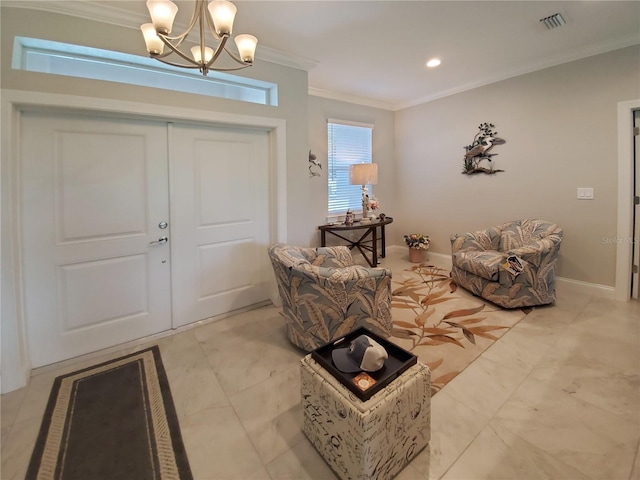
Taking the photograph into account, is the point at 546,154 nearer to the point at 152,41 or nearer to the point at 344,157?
the point at 344,157

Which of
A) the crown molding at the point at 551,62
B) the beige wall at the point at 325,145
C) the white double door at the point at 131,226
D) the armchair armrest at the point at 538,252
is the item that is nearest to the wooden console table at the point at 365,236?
the beige wall at the point at 325,145

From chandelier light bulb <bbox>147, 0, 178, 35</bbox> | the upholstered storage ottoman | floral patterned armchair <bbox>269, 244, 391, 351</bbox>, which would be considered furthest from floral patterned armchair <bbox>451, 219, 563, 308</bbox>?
chandelier light bulb <bbox>147, 0, 178, 35</bbox>

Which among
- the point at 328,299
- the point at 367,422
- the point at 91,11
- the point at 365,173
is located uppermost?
the point at 91,11

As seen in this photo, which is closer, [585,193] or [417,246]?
[585,193]

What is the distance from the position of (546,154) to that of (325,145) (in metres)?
2.86

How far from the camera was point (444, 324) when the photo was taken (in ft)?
9.03

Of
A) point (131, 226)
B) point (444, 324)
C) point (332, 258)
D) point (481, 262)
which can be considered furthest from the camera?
point (481, 262)

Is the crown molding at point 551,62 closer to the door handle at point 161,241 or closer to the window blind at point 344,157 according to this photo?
the window blind at point 344,157

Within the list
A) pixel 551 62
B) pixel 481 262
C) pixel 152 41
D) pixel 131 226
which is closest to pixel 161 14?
pixel 152 41

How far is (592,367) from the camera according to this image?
2.07 metres

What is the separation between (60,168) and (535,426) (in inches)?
139

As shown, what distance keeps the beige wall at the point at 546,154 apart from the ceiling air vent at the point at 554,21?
0.94m

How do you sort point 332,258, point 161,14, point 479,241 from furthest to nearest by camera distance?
point 479,241 → point 332,258 → point 161,14

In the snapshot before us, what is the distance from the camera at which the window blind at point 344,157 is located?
14.9ft
